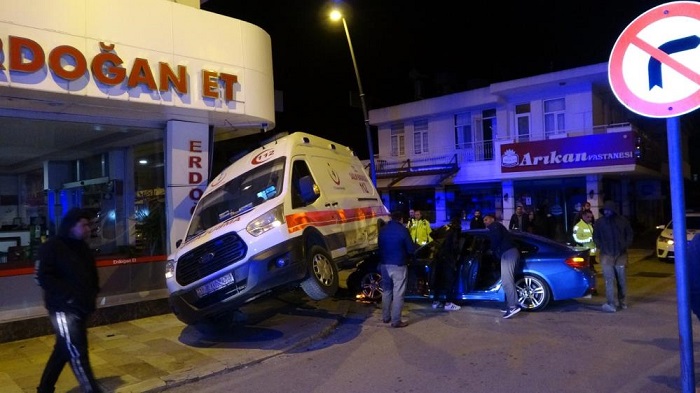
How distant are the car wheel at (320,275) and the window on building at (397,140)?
2200cm

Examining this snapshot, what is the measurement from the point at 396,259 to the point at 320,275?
1235 millimetres

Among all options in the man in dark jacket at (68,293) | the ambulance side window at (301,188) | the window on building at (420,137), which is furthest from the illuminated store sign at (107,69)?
the window on building at (420,137)

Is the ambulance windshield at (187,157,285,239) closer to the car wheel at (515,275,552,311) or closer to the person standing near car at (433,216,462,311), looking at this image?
the person standing near car at (433,216,462,311)

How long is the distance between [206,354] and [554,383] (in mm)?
4094

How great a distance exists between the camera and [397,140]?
2959cm

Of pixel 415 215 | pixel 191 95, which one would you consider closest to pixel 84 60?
pixel 191 95

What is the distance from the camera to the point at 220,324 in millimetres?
8508

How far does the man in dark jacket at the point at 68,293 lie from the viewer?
4934mm

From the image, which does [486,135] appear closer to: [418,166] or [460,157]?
[460,157]

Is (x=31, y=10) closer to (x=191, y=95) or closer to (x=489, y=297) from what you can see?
(x=191, y=95)

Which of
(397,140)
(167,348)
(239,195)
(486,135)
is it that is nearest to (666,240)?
(486,135)

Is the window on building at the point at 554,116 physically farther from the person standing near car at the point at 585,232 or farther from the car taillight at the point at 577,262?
the car taillight at the point at 577,262

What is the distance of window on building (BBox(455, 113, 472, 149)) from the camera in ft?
87.1

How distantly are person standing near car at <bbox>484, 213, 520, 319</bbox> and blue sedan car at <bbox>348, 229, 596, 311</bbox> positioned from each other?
1.19 feet
